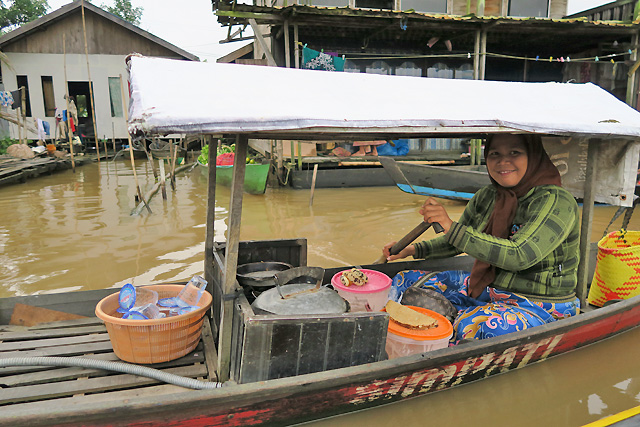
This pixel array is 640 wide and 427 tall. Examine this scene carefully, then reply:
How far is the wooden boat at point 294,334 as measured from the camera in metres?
1.75

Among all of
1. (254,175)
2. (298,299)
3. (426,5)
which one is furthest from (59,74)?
(298,299)

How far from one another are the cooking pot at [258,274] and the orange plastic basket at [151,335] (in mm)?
263

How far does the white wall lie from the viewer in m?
15.8

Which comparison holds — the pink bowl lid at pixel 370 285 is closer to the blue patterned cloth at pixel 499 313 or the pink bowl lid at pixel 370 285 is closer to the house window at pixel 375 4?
the blue patterned cloth at pixel 499 313

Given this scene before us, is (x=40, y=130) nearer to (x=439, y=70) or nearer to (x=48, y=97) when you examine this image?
(x=48, y=97)

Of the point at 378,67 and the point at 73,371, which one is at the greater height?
the point at 378,67

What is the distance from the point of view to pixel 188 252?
18.5 feet

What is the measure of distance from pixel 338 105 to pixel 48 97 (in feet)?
60.7

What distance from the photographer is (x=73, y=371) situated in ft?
7.45

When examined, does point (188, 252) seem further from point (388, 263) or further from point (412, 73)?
point (412, 73)

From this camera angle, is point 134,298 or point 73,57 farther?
point 73,57

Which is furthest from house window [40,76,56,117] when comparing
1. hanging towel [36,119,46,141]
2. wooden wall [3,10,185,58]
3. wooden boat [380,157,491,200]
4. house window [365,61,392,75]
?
wooden boat [380,157,491,200]

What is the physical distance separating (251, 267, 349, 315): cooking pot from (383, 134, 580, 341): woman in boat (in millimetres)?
788

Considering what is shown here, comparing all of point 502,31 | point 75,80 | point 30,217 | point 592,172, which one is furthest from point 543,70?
point 75,80
